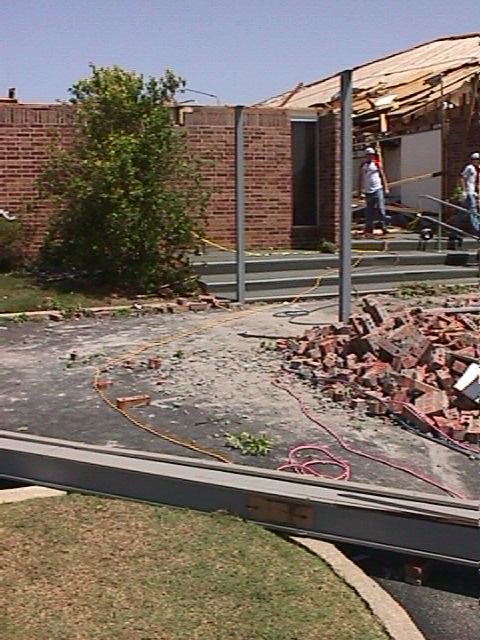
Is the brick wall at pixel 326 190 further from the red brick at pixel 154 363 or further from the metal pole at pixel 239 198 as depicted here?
the red brick at pixel 154 363

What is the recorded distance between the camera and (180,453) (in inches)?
235

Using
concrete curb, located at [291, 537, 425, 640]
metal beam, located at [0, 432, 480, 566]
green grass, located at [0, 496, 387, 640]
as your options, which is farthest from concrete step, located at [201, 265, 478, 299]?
concrete curb, located at [291, 537, 425, 640]

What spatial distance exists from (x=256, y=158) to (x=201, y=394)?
10279 mm

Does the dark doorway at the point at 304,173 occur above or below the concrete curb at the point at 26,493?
above

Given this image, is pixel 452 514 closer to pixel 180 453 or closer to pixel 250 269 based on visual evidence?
pixel 180 453

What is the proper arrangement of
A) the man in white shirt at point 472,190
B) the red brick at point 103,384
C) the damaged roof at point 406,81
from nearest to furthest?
the red brick at point 103,384
the man in white shirt at point 472,190
the damaged roof at point 406,81

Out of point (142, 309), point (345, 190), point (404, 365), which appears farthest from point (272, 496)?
point (142, 309)

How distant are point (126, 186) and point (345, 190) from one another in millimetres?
3971

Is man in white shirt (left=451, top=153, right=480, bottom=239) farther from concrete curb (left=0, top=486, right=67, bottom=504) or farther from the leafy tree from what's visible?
concrete curb (left=0, top=486, right=67, bottom=504)

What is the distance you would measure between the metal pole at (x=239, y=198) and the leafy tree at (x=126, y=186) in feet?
3.30

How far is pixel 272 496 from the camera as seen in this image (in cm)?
452

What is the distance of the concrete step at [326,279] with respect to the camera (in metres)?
13.9

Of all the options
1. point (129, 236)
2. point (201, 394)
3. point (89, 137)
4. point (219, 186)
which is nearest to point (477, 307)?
point (201, 394)

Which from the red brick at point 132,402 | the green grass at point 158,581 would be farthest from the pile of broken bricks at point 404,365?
the green grass at point 158,581
